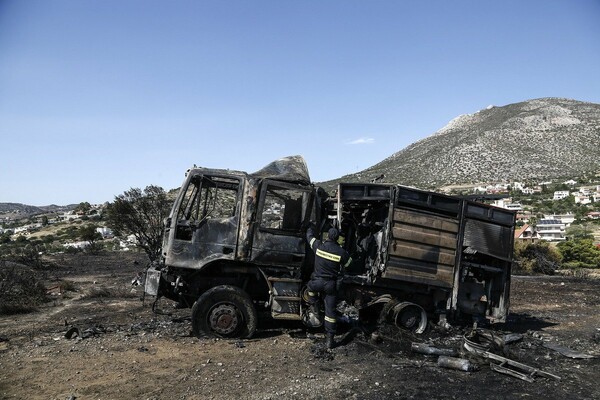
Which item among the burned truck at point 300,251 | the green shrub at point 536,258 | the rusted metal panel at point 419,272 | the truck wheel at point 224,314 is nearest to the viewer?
the truck wheel at point 224,314

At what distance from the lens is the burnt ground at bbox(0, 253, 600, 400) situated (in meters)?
5.13

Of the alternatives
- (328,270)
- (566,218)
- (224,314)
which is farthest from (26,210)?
(328,270)

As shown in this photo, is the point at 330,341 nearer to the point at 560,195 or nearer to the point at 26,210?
the point at 560,195

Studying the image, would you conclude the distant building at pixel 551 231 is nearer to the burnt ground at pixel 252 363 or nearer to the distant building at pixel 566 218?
the distant building at pixel 566 218

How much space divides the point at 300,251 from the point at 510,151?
194ft

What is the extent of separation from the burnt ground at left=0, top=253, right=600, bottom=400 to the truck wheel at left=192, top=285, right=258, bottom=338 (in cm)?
16

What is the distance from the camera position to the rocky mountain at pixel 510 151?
178ft

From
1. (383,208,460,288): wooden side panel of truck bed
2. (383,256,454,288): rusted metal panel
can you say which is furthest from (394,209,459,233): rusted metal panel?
(383,256,454,288): rusted metal panel

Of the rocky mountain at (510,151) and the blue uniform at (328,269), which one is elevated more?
the rocky mountain at (510,151)

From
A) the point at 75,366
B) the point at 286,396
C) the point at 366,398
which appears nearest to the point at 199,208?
the point at 75,366

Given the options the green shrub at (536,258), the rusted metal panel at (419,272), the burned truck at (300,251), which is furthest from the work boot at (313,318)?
the green shrub at (536,258)

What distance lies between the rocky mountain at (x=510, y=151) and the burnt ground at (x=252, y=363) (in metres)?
42.4

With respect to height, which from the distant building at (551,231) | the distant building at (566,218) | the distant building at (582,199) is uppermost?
the distant building at (582,199)

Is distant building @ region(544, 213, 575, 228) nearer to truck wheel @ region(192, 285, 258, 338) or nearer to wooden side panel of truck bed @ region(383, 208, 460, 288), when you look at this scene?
wooden side panel of truck bed @ region(383, 208, 460, 288)
